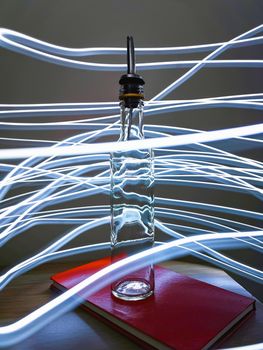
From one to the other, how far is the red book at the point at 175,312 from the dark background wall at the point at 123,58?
36 cm

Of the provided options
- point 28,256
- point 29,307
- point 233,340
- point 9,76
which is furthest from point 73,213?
point 233,340

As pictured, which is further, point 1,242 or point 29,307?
point 1,242

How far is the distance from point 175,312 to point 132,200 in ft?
0.81

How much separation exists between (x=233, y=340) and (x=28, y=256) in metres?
0.60

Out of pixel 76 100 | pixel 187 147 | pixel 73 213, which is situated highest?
pixel 76 100

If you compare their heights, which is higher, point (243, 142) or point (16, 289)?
point (243, 142)

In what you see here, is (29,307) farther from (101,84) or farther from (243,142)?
(243,142)

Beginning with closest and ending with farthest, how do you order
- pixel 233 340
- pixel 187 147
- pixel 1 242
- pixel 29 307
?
1. pixel 233 340
2. pixel 29 307
3. pixel 1 242
4. pixel 187 147

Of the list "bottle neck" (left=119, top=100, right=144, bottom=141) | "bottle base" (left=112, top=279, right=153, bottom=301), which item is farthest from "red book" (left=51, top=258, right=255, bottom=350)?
"bottle neck" (left=119, top=100, right=144, bottom=141)

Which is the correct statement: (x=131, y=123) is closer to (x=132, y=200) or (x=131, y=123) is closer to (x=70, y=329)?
(x=132, y=200)

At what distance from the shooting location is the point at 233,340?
39cm

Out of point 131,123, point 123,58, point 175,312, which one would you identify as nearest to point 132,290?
point 175,312

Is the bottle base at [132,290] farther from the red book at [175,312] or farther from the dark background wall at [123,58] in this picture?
the dark background wall at [123,58]

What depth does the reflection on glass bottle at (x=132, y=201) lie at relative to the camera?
1.80 ft
